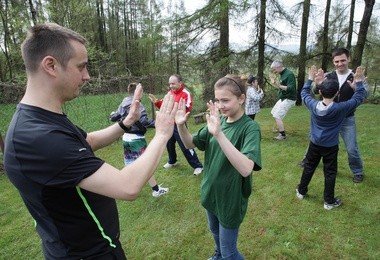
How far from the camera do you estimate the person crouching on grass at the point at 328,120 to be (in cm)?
328

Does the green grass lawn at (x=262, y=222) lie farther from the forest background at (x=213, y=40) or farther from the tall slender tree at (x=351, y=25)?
the tall slender tree at (x=351, y=25)

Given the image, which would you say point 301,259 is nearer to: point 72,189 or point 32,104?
point 72,189

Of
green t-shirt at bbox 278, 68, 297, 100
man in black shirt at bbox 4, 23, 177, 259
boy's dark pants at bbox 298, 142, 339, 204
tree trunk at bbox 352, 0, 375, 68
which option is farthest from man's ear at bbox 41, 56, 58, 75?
tree trunk at bbox 352, 0, 375, 68

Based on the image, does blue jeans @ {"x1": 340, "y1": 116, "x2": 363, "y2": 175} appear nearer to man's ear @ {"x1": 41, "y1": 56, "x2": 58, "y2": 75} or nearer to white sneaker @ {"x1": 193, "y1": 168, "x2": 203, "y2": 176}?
white sneaker @ {"x1": 193, "y1": 168, "x2": 203, "y2": 176}

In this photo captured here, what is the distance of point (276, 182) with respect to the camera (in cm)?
454

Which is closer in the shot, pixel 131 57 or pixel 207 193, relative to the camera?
pixel 207 193

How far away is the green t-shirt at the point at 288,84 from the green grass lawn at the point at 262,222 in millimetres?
1871

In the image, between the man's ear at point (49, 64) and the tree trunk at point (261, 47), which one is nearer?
the man's ear at point (49, 64)

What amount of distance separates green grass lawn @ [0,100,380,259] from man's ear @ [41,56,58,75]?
8.19ft

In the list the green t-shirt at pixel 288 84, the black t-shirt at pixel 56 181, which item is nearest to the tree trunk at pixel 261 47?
the green t-shirt at pixel 288 84

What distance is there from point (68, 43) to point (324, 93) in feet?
9.62

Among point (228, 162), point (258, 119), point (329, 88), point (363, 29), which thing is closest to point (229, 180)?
Answer: point (228, 162)

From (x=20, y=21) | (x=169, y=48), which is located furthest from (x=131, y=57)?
(x=169, y=48)

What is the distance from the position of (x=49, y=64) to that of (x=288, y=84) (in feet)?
19.5
